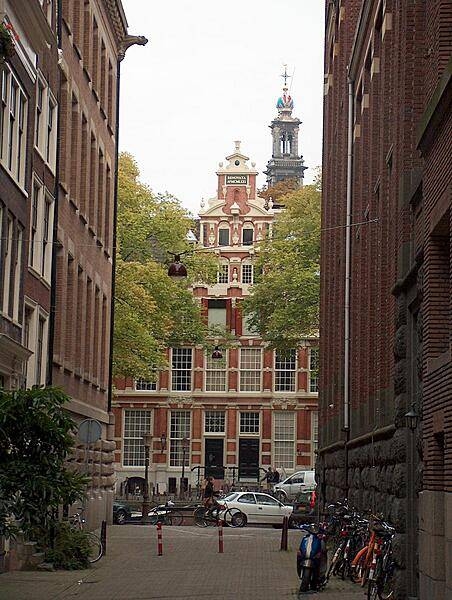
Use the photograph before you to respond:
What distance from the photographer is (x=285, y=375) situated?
85625mm

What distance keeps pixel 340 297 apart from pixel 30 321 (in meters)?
10.9

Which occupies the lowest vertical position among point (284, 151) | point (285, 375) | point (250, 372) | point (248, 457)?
point (248, 457)

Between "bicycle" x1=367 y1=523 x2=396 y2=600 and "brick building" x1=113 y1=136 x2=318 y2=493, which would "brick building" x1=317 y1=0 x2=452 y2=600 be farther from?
"brick building" x1=113 y1=136 x2=318 y2=493

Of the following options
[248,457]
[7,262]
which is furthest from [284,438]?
[7,262]

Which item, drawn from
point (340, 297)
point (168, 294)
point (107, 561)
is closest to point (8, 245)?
point (107, 561)

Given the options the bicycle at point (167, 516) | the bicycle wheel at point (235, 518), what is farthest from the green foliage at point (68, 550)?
the bicycle at point (167, 516)

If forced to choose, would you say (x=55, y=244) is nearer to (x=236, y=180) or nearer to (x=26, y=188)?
(x=26, y=188)

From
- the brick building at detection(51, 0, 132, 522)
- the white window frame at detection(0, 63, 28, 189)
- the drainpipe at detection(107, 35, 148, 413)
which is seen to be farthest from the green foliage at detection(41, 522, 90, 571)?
the drainpipe at detection(107, 35, 148, 413)

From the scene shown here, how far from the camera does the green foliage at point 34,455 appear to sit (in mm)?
18875

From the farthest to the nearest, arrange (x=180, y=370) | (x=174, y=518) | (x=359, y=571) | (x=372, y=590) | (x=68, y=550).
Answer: (x=180, y=370) < (x=174, y=518) < (x=68, y=550) < (x=359, y=571) < (x=372, y=590)

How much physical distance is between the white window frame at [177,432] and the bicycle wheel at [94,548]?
55.1 metres

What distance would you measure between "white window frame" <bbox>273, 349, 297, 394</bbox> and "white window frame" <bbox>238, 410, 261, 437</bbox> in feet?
6.70

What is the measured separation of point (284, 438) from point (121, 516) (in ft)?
112

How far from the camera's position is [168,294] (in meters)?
60.8
